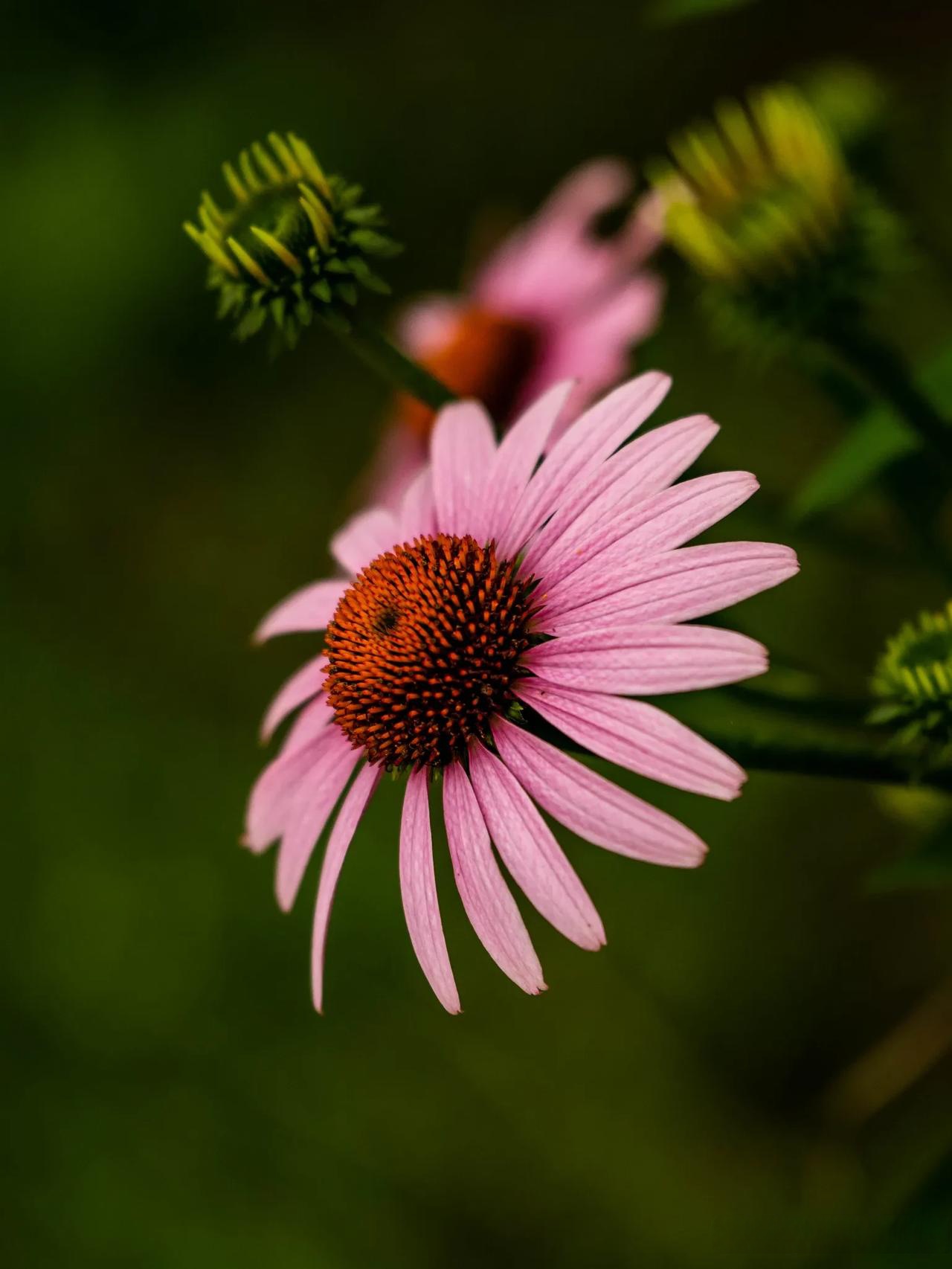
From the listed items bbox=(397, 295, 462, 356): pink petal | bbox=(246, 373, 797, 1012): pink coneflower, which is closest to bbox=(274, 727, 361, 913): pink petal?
bbox=(246, 373, 797, 1012): pink coneflower

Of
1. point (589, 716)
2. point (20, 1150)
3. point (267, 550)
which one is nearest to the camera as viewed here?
point (589, 716)

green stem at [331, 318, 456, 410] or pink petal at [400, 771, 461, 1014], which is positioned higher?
green stem at [331, 318, 456, 410]

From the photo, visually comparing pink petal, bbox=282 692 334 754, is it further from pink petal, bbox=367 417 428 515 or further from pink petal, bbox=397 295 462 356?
pink petal, bbox=397 295 462 356

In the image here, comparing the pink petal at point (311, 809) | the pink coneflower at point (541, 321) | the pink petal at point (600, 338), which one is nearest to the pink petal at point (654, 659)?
the pink petal at point (311, 809)

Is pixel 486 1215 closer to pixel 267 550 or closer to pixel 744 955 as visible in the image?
pixel 744 955

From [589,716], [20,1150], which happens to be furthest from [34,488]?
[589,716]
